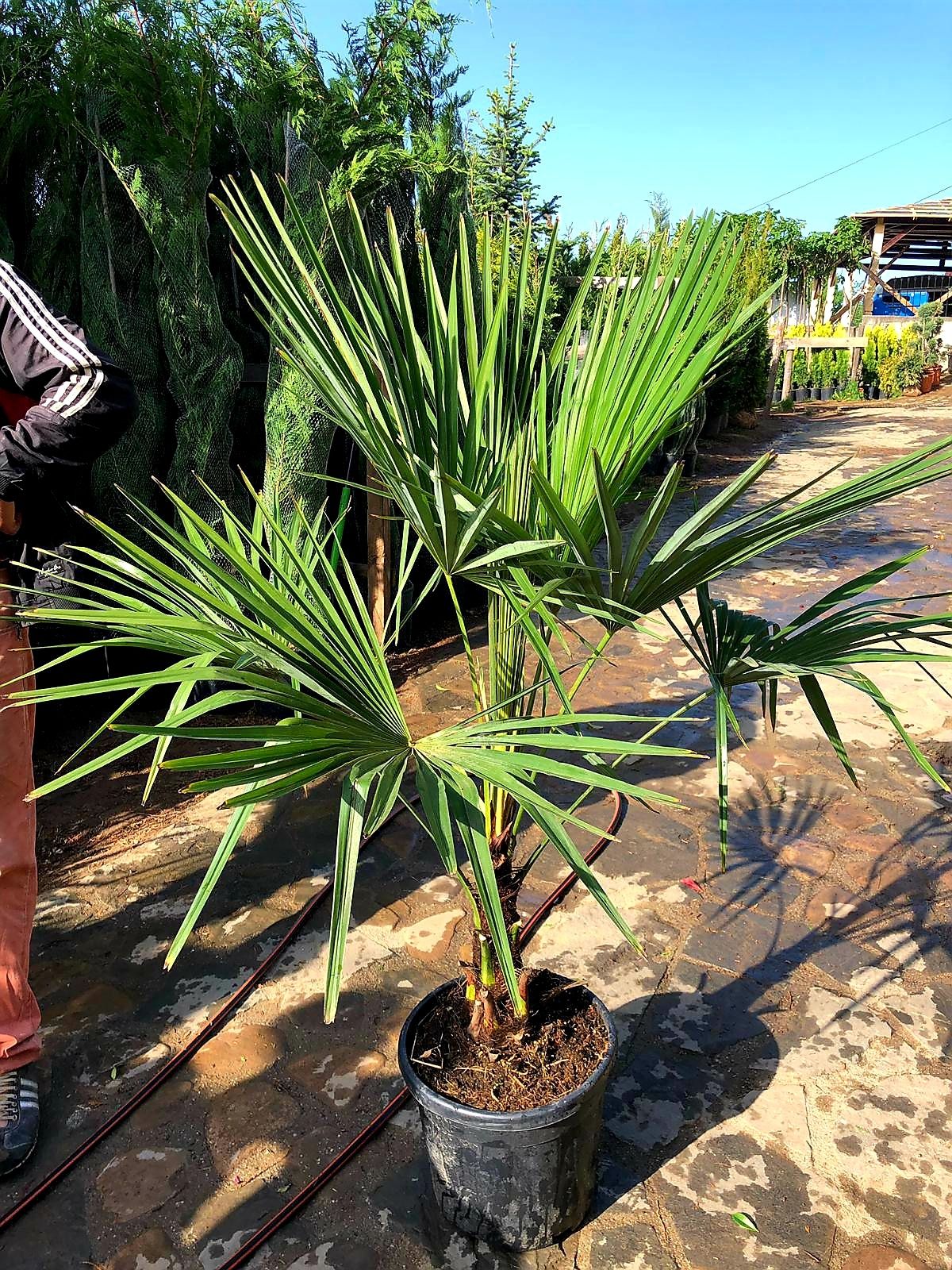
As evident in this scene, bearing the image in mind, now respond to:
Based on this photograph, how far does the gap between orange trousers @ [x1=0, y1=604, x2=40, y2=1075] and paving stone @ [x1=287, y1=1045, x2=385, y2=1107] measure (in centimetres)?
63

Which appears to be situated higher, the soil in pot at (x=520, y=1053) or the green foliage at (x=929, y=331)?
the green foliage at (x=929, y=331)

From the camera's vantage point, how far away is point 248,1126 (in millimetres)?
2070

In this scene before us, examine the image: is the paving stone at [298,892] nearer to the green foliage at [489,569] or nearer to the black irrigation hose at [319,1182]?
the black irrigation hose at [319,1182]

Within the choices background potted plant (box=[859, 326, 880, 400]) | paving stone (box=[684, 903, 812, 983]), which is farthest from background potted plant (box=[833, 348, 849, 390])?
paving stone (box=[684, 903, 812, 983])

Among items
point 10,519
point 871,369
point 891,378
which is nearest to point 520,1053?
point 10,519

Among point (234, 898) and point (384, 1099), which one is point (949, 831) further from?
point (234, 898)

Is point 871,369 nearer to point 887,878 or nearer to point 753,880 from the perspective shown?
point 887,878

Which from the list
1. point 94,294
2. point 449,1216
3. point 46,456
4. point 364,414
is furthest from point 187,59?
Answer: point 449,1216

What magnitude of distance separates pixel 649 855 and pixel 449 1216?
1.52m

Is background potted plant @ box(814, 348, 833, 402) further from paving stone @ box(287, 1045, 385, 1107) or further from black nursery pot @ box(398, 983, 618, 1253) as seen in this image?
black nursery pot @ box(398, 983, 618, 1253)

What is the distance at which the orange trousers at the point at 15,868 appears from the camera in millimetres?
2049

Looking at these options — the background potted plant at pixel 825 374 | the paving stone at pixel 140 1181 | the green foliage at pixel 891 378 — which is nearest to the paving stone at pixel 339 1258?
the paving stone at pixel 140 1181

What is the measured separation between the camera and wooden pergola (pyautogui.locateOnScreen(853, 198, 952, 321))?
2302cm

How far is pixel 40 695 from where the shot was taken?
1298 mm
